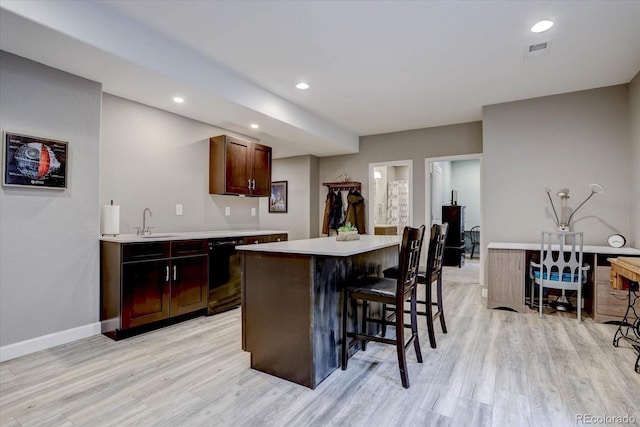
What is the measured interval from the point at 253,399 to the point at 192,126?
3490mm

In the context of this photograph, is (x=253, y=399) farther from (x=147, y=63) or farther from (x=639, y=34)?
(x=639, y=34)

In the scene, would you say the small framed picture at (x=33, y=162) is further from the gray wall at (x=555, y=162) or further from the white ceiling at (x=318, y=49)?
the gray wall at (x=555, y=162)

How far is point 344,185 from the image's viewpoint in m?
6.64

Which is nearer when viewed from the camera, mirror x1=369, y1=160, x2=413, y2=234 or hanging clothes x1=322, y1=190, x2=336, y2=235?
hanging clothes x1=322, y1=190, x2=336, y2=235

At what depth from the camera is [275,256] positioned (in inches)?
88.8

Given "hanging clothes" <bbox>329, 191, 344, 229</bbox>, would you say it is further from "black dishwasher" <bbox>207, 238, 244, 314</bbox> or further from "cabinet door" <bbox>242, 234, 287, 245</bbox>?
"black dishwasher" <bbox>207, 238, 244, 314</bbox>

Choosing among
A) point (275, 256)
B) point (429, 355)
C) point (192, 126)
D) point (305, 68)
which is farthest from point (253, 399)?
point (192, 126)

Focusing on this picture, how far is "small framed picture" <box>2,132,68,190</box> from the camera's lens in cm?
256

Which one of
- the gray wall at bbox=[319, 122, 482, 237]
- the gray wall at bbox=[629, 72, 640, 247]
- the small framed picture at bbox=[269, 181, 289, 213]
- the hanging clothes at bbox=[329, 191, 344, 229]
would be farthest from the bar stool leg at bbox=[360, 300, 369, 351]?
the small framed picture at bbox=[269, 181, 289, 213]

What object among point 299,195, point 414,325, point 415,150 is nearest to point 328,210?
point 299,195

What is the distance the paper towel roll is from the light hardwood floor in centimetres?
102

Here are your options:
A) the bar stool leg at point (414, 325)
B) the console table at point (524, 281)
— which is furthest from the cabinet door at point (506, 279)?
the bar stool leg at point (414, 325)

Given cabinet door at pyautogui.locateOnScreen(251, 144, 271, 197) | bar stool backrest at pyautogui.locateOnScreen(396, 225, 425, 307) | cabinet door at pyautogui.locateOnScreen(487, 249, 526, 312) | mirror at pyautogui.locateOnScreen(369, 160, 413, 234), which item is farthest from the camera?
mirror at pyautogui.locateOnScreen(369, 160, 413, 234)

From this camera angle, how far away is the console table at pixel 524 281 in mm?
3387
